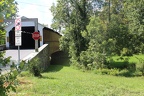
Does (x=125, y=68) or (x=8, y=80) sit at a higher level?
(x=8, y=80)

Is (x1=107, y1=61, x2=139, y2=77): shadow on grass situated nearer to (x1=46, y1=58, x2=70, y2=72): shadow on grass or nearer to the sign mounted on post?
(x1=46, y1=58, x2=70, y2=72): shadow on grass

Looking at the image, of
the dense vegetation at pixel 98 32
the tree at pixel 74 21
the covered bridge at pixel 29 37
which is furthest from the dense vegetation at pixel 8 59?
the covered bridge at pixel 29 37

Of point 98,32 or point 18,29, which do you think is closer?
point 18,29

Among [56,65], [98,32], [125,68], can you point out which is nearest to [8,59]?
[98,32]

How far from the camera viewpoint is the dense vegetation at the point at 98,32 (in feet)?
59.6

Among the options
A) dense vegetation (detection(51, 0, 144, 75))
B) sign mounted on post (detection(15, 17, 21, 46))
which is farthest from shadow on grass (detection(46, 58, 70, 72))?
sign mounted on post (detection(15, 17, 21, 46))

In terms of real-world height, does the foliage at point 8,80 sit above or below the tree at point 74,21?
below

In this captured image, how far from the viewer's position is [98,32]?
18203mm

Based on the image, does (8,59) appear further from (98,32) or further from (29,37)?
(29,37)

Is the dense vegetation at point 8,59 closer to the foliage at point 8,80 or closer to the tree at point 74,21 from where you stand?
the foliage at point 8,80

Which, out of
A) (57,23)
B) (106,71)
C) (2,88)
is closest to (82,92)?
(2,88)

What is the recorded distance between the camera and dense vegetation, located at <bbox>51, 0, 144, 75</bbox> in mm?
18172

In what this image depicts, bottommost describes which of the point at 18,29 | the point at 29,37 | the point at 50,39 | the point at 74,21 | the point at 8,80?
the point at 8,80

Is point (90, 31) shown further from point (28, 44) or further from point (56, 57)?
point (28, 44)
